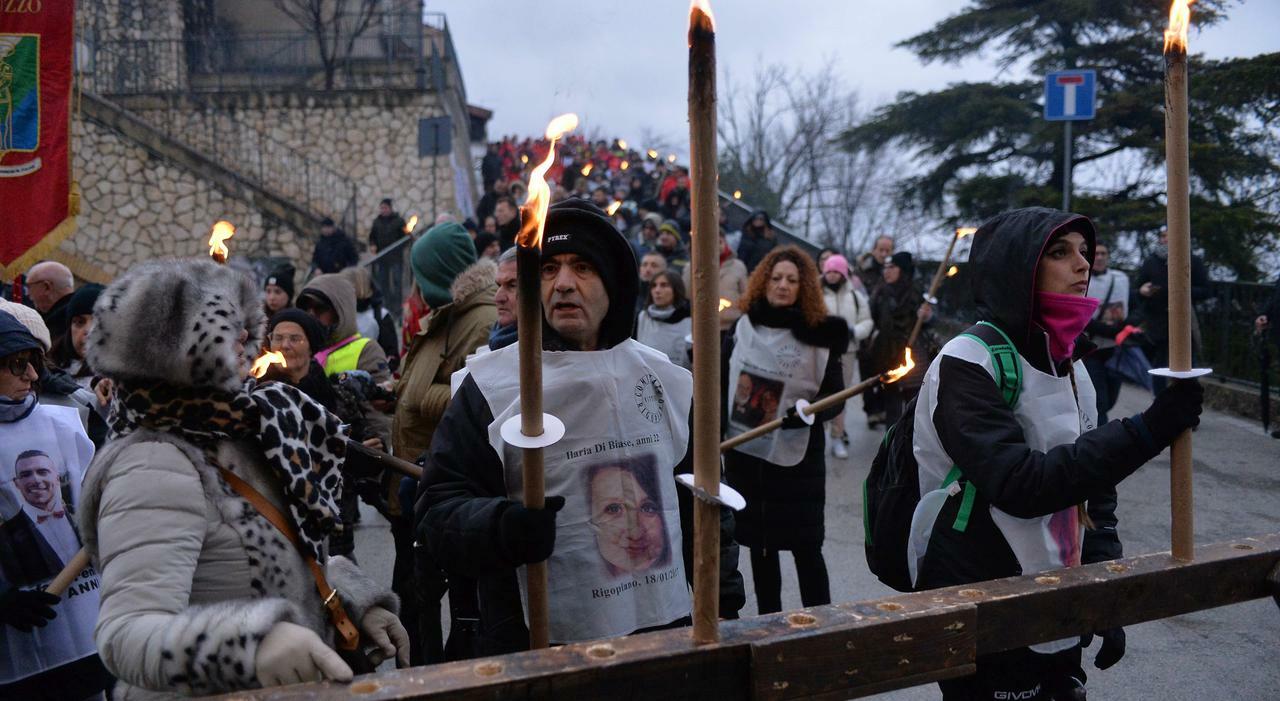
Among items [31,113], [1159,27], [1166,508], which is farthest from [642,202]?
[31,113]

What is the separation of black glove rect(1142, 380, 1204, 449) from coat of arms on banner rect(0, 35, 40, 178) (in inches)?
181

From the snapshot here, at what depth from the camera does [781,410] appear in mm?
5043

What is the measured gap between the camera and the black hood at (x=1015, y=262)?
2.50 meters

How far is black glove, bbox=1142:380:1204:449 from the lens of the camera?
2064 millimetres

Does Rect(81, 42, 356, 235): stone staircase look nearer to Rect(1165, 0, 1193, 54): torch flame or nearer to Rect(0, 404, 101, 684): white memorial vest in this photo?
Rect(0, 404, 101, 684): white memorial vest

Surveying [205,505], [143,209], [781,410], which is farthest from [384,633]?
[143,209]

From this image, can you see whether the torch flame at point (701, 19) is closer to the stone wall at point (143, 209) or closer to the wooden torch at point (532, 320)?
the wooden torch at point (532, 320)

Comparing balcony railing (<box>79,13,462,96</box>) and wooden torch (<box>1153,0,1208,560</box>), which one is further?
balcony railing (<box>79,13,462,96</box>)

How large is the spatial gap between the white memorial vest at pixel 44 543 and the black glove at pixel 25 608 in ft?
0.27

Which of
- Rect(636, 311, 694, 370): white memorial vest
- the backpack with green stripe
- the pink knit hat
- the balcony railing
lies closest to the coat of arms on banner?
Rect(636, 311, 694, 370): white memorial vest

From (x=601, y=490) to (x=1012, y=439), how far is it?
0.99 metres

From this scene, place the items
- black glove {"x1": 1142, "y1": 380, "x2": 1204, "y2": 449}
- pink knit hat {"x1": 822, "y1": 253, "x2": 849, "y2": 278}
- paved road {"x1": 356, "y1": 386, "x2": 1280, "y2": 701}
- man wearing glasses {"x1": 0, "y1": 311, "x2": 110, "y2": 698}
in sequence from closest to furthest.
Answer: black glove {"x1": 1142, "y1": 380, "x2": 1204, "y2": 449}, man wearing glasses {"x1": 0, "y1": 311, "x2": 110, "y2": 698}, paved road {"x1": 356, "y1": 386, "x2": 1280, "y2": 701}, pink knit hat {"x1": 822, "y1": 253, "x2": 849, "y2": 278}

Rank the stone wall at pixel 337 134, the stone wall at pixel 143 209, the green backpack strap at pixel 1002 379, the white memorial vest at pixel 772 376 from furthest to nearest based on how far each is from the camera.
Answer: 1. the stone wall at pixel 337 134
2. the stone wall at pixel 143 209
3. the white memorial vest at pixel 772 376
4. the green backpack strap at pixel 1002 379

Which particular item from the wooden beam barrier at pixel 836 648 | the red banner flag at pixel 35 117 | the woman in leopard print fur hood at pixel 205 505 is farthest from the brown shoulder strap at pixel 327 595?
the red banner flag at pixel 35 117
